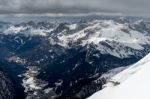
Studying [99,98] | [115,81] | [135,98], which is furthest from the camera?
[115,81]

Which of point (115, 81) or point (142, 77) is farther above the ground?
point (142, 77)

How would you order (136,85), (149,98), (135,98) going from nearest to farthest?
(149,98)
(135,98)
(136,85)

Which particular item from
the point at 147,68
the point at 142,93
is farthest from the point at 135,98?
the point at 147,68

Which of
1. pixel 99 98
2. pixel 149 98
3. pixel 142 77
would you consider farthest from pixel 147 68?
pixel 149 98

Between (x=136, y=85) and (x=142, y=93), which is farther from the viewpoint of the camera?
(x=136, y=85)

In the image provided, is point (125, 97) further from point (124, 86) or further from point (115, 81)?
point (115, 81)

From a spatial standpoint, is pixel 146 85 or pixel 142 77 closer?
pixel 146 85

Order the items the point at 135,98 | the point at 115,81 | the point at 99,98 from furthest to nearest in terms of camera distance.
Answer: the point at 115,81
the point at 99,98
the point at 135,98

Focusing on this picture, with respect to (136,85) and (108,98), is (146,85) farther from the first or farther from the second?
(108,98)

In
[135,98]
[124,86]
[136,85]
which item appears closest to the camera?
[135,98]
